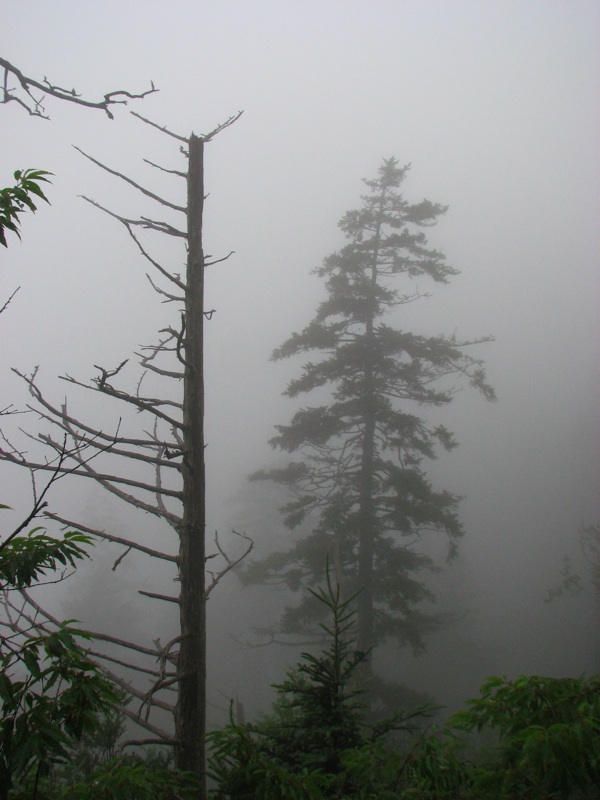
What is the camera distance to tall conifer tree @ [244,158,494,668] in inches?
520

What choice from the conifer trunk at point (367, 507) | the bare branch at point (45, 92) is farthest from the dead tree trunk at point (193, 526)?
the conifer trunk at point (367, 507)

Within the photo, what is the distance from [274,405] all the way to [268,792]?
13238 cm

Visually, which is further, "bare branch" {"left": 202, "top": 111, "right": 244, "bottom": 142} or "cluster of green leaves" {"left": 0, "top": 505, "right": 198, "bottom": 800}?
"bare branch" {"left": 202, "top": 111, "right": 244, "bottom": 142}

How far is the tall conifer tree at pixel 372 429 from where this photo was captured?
13.2 metres

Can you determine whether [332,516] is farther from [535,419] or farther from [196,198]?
[535,419]

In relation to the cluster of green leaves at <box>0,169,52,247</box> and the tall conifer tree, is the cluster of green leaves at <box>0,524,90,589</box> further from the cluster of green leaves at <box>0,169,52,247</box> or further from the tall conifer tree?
the tall conifer tree

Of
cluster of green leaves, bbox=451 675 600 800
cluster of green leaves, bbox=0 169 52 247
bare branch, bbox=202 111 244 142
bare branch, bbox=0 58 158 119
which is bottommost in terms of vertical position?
cluster of green leaves, bbox=451 675 600 800

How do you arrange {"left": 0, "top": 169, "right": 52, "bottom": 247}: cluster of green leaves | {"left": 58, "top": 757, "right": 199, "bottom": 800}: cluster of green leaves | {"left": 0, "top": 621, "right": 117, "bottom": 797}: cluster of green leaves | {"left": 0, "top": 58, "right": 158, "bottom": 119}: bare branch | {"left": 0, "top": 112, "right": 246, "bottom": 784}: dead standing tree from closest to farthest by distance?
{"left": 0, "top": 621, "right": 117, "bottom": 797}: cluster of green leaves < {"left": 58, "top": 757, "right": 199, "bottom": 800}: cluster of green leaves < {"left": 0, "top": 169, "right": 52, "bottom": 247}: cluster of green leaves < {"left": 0, "top": 58, "right": 158, "bottom": 119}: bare branch < {"left": 0, "top": 112, "right": 246, "bottom": 784}: dead standing tree

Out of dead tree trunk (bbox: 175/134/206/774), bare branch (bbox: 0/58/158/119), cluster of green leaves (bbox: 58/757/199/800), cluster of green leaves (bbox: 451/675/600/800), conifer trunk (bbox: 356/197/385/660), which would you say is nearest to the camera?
cluster of green leaves (bbox: 451/675/600/800)

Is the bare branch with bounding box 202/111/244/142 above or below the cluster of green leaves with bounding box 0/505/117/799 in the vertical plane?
above

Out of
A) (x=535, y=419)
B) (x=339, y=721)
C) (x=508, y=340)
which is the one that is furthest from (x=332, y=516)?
(x=508, y=340)

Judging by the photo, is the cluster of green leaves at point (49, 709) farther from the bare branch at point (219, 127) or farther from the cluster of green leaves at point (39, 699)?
the bare branch at point (219, 127)

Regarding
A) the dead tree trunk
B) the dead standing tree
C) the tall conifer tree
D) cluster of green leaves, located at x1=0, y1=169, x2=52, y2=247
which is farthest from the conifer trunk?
cluster of green leaves, located at x1=0, y1=169, x2=52, y2=247

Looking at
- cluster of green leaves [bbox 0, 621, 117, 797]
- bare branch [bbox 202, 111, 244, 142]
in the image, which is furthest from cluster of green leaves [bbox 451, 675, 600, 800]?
bare branch [bbox 202, 111, 244, 142]
